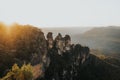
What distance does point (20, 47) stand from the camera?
560ft

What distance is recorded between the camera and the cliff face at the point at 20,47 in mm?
151375

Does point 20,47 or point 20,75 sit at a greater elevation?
point 20,47

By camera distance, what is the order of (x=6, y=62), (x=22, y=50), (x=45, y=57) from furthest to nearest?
(x=45, y=57) < (x=22, y=50) < (x=6, y=62)

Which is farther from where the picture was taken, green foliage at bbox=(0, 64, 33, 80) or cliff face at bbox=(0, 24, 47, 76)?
cliff face at bbox=(0, 24, 47, 76)

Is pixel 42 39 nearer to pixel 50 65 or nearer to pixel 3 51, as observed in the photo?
pixel 50 65

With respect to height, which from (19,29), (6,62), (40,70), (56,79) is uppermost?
(19,29)

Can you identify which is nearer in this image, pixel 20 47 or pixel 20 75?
pixel 20 75

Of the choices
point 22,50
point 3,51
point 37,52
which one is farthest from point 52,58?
point 3,51

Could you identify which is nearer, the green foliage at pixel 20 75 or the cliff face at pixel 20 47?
the green foliage at pixel 20 75

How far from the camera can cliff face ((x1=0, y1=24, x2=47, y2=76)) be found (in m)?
151

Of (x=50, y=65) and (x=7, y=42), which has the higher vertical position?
(x=7, y=42)

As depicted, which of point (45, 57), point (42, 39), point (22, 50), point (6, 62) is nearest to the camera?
point (6, 62)

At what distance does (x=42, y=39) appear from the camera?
197 metres

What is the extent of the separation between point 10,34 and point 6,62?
1672 inches
